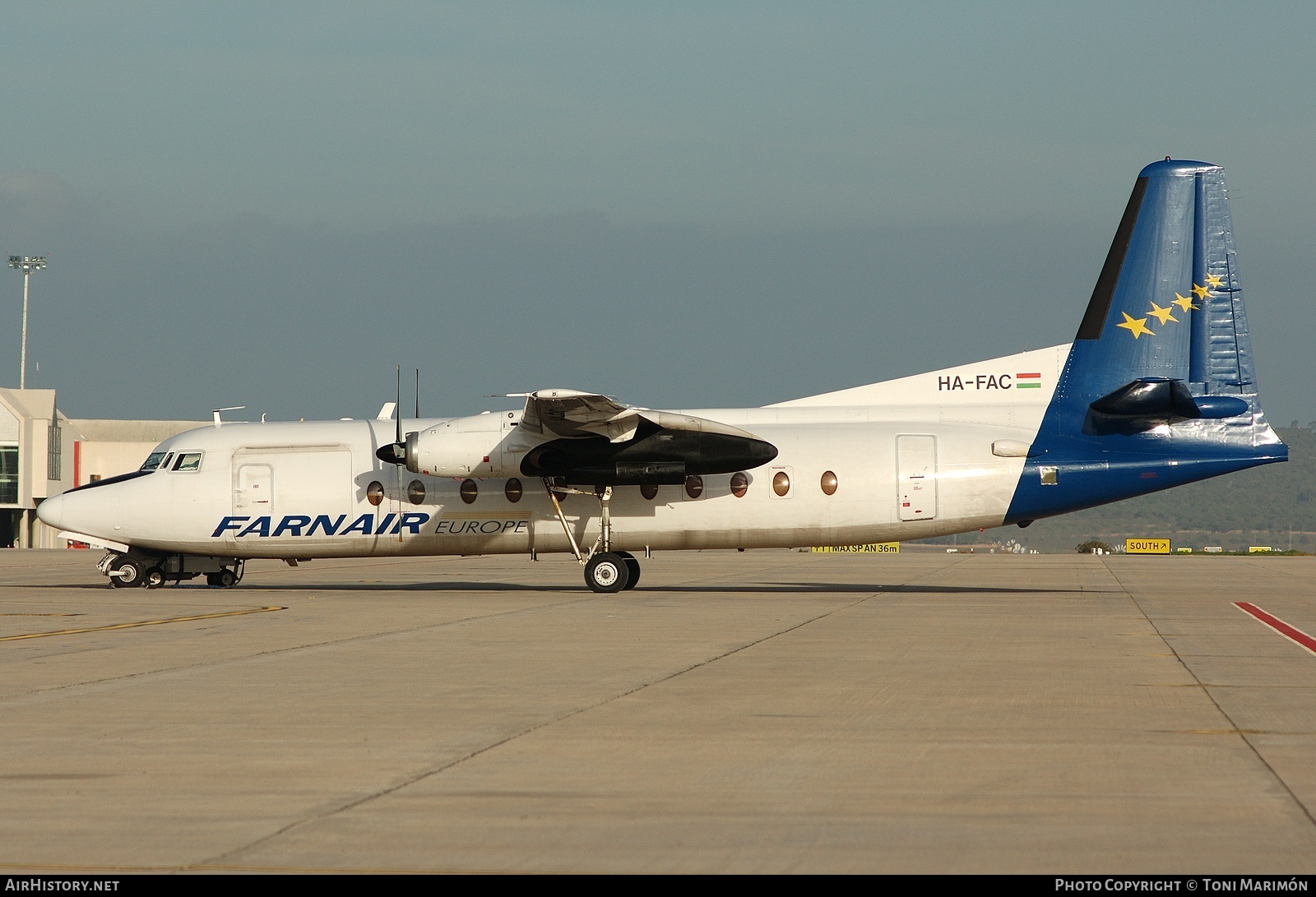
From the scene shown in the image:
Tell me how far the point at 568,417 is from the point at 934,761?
14.6 metres

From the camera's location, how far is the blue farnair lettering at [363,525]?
2408 cm

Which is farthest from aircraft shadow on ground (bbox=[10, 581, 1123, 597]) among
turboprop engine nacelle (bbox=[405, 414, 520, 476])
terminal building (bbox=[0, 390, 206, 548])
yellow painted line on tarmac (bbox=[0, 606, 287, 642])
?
terminal building (bbox=[0, 390, 206, 548])

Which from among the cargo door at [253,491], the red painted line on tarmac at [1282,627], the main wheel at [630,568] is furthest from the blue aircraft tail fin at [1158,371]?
the cargo door at [253,491]

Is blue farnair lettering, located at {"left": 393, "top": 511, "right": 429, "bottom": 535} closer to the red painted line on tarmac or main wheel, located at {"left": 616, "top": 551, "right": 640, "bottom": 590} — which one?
main wheel, located at {"left": 616, "top": 551, "right": 640, "bottom": 590}

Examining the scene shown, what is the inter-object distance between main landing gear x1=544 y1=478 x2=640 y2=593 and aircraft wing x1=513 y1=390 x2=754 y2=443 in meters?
1.23

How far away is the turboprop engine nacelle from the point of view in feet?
74.0

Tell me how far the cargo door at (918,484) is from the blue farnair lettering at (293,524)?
35.5 feet

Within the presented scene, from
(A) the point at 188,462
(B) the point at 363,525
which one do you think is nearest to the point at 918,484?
(B) the point at 363,525

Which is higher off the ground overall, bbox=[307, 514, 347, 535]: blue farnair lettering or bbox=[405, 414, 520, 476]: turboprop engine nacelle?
bbox=[405, 414, 520, 476]: turboprop engine nacelle

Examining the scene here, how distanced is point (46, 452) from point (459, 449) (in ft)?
177

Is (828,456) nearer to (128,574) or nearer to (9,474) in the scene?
(128,574)

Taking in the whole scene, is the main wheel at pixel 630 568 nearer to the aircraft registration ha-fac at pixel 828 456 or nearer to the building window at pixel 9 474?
the aircraft registration ha-fac at pixel 828 456
